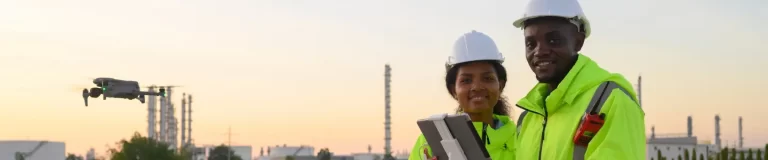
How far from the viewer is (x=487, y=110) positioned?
600 centimetres

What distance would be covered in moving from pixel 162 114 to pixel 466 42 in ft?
234

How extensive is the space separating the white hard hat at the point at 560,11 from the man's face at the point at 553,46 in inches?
1.1

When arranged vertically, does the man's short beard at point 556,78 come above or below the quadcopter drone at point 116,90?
below

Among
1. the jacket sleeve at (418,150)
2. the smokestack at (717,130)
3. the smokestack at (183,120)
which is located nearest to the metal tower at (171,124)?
the smokestack at (183,120)

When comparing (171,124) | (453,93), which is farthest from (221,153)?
(453,93)

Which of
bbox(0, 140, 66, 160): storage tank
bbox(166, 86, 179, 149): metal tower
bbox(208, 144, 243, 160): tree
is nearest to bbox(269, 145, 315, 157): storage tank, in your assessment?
bbox(208, 144, 243, 160): tree

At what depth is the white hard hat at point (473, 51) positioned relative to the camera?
5.97 metres

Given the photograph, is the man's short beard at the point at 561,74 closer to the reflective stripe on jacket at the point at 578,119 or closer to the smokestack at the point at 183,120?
the reflective stripe on jacket at the point at 578,119

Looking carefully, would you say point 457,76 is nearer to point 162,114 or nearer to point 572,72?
point 572,72

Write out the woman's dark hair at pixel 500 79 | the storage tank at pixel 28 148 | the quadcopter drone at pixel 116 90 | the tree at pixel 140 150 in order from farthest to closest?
the storage tank at pixel 28 148 < the tree at pixel 140 150 < the quadcopter drone at pixel 116 90 < the woman's dark hair at pixel 500 79

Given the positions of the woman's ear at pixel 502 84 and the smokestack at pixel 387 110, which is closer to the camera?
the woman's ear at pixel 502 84

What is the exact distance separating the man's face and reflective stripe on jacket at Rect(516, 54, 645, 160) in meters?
0.07

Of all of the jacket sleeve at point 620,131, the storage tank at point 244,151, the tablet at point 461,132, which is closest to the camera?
the jacket sleeve at point 620,131

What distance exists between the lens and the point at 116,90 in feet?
151
